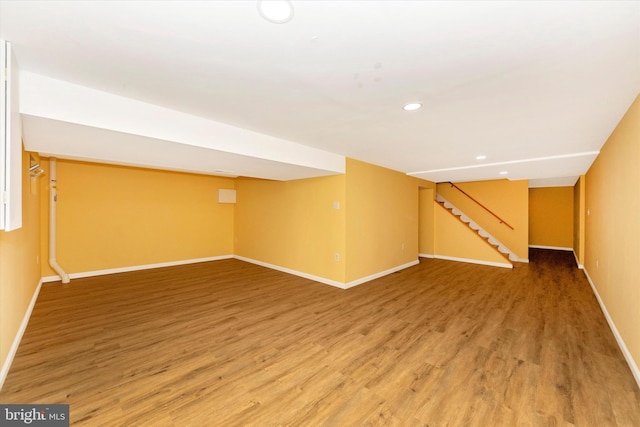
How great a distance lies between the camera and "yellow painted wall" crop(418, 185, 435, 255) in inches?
293

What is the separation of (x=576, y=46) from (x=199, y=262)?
23.7ft

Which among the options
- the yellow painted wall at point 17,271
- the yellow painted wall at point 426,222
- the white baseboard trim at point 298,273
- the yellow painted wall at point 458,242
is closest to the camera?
the yellow painted wall at point 17,271

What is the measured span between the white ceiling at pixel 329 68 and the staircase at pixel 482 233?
15.2ft

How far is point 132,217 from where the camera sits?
221 inches

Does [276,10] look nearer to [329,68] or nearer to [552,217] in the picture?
[329,68]

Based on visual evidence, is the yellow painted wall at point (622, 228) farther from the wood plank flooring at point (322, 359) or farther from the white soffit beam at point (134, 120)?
the white soffit beam at point (134, 120)

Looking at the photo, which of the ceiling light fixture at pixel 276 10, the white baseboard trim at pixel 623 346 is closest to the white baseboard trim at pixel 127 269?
the ceiling light fixture at pixel 276 10

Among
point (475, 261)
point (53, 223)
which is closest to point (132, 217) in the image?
point (53, 223)

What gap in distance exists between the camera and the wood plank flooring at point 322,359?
178cm

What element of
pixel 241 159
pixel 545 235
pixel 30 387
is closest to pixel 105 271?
pixel 30 387

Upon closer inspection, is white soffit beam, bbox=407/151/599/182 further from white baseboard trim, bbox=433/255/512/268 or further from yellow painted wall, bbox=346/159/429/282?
white baseboard trim, bbox=433/255/512/268

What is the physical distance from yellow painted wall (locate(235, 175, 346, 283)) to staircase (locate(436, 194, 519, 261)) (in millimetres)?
4590

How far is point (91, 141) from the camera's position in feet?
8.06

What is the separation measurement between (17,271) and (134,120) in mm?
2235
